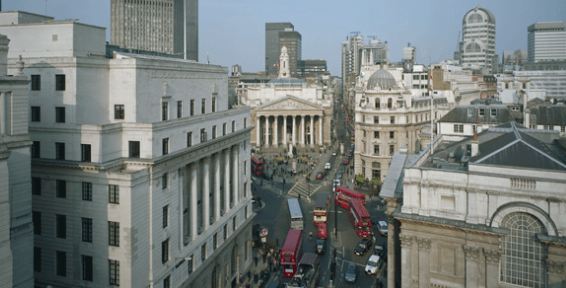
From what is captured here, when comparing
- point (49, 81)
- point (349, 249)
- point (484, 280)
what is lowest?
point (349, 249)

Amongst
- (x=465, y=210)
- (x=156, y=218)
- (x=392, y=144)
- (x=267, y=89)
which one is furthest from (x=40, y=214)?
(x=267, y=89)

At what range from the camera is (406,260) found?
39.8 metres

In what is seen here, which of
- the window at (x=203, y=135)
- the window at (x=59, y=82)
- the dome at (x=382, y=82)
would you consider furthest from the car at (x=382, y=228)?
the window at (x=59, y=82)

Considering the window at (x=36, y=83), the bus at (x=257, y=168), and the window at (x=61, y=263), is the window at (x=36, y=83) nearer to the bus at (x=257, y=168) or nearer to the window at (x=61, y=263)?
the window at (x=61, y=263)

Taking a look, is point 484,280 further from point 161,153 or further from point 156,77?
point 156,77

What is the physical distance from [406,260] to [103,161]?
76.2 ft

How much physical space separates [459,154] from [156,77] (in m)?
26.2

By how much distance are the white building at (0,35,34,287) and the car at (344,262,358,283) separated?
3194cm

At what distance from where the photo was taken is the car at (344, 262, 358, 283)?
54.1 meters

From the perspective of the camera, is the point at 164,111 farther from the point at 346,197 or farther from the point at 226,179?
the point at 346,197

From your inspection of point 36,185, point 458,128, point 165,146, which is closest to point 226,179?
point 165,146

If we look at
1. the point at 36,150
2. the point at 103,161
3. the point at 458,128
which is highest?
the point at 458,128

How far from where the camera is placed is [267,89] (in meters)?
164

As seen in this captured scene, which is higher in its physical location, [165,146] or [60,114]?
[60,114]
